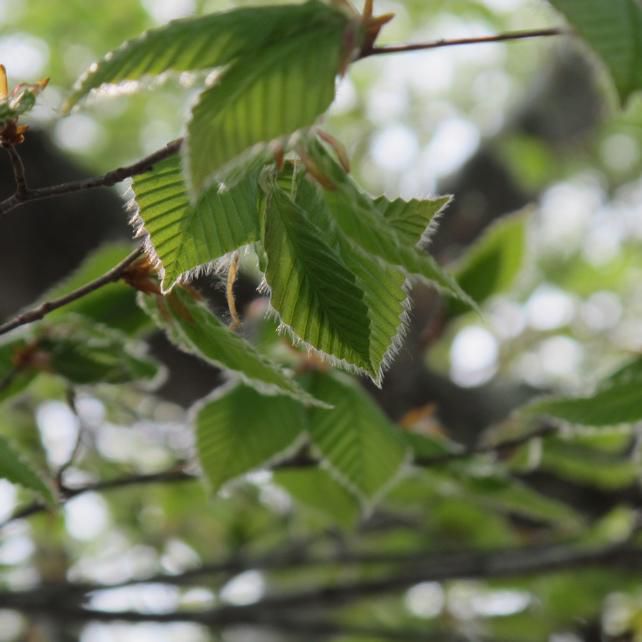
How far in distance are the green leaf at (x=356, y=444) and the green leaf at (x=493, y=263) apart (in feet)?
0.90

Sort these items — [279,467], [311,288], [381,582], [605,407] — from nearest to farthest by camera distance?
[311,288] → [605,407] → [279,467] → [381,582]

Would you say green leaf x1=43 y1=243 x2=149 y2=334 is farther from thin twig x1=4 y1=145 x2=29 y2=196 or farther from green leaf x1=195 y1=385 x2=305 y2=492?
thin twig x1=4 y1=145 x2=29 y2=196

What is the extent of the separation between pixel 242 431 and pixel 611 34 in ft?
1.99

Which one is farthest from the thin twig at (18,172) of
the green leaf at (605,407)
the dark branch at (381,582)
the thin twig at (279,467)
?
the dark branch at (381,582)

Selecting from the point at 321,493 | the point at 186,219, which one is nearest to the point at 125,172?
the point at 186,219

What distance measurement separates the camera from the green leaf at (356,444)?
96 cm

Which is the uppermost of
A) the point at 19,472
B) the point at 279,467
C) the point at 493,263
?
the point at 493,263

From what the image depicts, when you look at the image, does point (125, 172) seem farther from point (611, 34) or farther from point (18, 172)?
point (611, 34)

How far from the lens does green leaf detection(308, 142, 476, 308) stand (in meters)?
0.49

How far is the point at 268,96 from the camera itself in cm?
45

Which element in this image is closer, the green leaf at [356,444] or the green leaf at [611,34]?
the green leaf at [611,34]

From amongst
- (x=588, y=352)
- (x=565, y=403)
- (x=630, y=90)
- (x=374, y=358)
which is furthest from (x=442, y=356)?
(x=630, y=90)

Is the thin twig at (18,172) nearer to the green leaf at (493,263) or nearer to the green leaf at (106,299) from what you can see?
the green leaf at (106,299)

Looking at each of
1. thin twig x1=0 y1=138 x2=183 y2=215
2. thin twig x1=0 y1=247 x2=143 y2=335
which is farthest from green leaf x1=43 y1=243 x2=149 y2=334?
thin twig x1=0 y1=138 x2=183 y2=215
